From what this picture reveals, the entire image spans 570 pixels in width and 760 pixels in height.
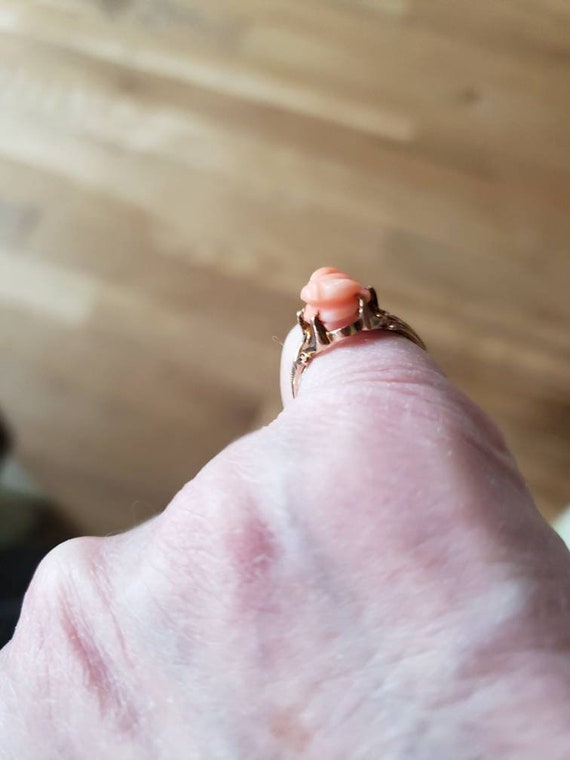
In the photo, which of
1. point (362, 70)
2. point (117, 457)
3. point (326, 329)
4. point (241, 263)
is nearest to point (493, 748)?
point (326, 329)

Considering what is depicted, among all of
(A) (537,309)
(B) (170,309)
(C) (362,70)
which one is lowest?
(A) (537,309)

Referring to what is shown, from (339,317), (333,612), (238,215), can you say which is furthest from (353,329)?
(238,215)

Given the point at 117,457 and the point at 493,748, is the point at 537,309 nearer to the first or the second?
the point at 117,457

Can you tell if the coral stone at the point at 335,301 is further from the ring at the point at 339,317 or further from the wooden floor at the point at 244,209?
the wooden floor at the point at 244,209

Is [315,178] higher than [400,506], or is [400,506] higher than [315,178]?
[315,178]

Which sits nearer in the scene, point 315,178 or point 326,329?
point 326,329

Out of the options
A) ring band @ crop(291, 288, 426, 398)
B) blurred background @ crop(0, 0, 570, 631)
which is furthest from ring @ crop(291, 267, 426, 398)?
blurred background @ crop(0, 0, 570, 631)

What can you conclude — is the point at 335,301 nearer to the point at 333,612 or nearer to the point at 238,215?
the point at 333,612
